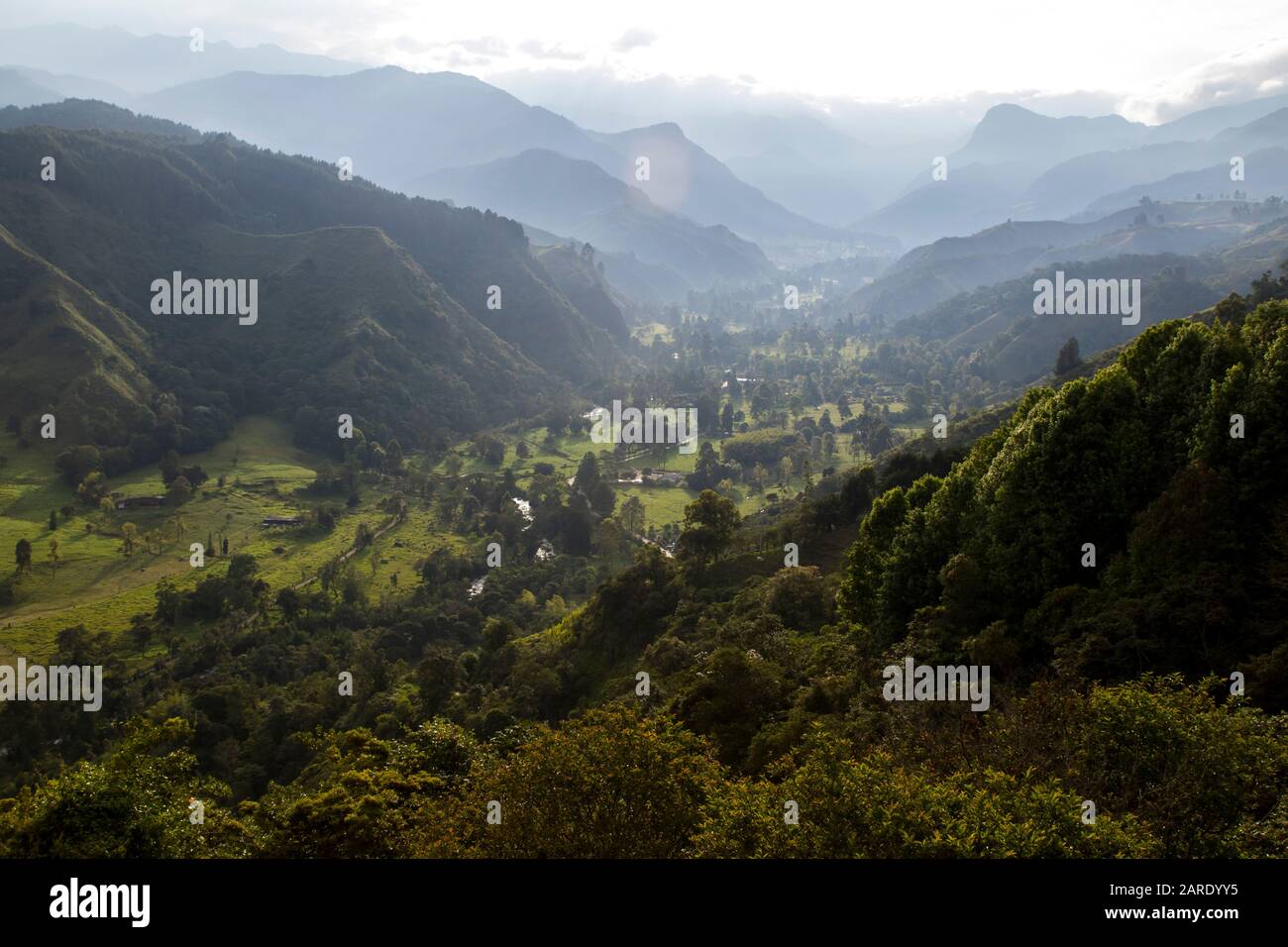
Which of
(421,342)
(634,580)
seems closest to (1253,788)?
(634,580)

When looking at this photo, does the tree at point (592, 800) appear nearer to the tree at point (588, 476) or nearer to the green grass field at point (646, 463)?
the green grass field at point (646, 463)

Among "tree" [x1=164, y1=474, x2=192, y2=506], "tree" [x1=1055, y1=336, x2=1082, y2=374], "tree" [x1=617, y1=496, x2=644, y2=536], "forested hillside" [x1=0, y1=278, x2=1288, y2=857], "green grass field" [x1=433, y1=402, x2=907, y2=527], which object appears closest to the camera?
"forested hillside" [x1=0, y1=278, x2=1288, y2=857]

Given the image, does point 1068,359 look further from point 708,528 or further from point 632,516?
point 708,528

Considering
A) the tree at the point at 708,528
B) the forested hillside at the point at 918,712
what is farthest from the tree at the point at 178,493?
the tree at the point at 708,528

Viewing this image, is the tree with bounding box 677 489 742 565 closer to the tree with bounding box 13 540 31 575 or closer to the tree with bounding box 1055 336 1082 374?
the tree with bounding box 1055 336 1082 374

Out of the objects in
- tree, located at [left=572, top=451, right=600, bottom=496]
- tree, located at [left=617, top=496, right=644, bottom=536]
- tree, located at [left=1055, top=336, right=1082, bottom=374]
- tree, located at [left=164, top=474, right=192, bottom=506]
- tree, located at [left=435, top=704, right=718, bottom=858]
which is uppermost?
tree, located at [left=1055, top=336, right=1082, bottom=374]

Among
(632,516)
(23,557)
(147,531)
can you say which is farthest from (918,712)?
(147,531)

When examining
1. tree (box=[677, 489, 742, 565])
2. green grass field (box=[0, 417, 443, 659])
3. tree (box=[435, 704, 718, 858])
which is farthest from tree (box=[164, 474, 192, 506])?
tree (box=[435, 704, 718, 858])

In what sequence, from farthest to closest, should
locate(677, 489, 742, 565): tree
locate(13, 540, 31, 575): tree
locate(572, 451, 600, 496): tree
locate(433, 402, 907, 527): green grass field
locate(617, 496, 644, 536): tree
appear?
locate(433, 402, 907, 527): green grass field, locate(572, 451, 600, 496): tree, locate(617, 496, 644, 536): tree, locate(13, 540, 31, 575): tree, locate(677, 489, 742, 565): tree
